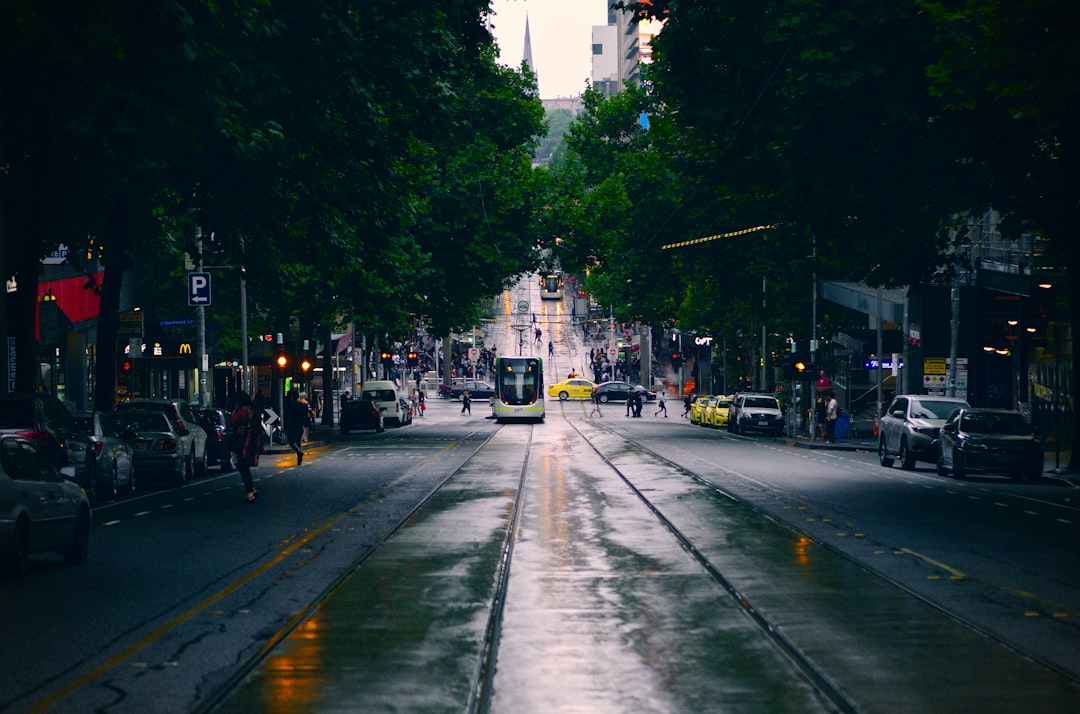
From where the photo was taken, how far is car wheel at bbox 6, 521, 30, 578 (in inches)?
585

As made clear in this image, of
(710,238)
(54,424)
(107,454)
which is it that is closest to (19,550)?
(54,424)

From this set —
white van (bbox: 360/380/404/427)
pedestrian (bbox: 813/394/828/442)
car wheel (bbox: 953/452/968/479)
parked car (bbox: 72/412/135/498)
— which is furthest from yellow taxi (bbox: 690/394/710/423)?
parked car (bbox: 72/412/135/498)

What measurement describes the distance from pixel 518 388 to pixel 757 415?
42.6 feet

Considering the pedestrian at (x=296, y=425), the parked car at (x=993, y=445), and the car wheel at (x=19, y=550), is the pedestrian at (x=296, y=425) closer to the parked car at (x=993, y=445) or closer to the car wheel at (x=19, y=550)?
the parked car at (x=993, y=445)

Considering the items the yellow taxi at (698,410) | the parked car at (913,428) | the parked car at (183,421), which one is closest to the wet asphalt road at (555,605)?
the parked car at (183,421)

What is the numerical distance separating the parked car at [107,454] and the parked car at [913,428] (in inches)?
744

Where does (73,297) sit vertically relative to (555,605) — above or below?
above

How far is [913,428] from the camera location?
36625 millimetres

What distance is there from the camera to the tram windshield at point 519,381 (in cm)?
6931

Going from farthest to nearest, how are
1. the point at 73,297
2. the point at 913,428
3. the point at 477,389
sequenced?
1. the point at 477,389
2. the point at 73,297
3. the point at 913,428

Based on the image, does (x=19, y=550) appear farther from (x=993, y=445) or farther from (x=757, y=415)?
(x=757, y=415)

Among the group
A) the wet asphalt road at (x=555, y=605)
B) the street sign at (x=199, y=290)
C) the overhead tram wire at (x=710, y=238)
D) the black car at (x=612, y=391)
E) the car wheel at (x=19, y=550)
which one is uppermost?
the overhead tram wire at (x=710, y=238)

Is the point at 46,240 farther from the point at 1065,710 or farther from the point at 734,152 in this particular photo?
the point at 1065,710

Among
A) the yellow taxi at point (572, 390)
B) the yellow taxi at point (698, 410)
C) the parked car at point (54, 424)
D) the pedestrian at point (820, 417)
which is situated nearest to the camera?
the parked car at point (54, 424)
